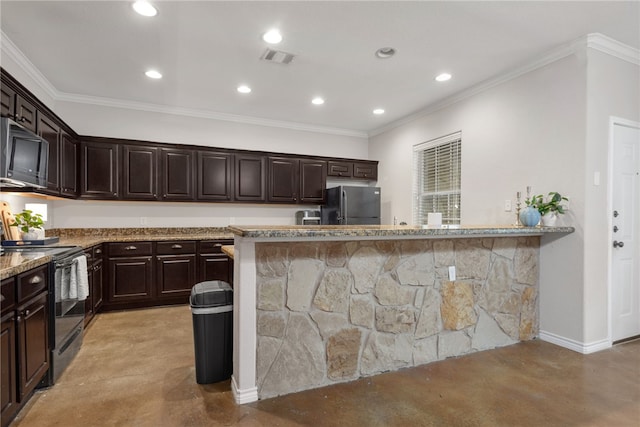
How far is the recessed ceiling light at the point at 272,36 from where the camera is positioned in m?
2.82

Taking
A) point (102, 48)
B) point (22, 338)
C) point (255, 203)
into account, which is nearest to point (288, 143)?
point (255, 203)

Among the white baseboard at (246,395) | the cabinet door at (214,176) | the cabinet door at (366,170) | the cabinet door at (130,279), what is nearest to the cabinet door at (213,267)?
the cabinet door at (130,279)

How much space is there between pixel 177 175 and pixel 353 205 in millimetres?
2645

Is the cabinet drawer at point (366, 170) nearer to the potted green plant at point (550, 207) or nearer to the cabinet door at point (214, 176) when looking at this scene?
the cabinet door at point (214, 176)

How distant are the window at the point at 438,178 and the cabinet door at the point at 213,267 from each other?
9.53ft

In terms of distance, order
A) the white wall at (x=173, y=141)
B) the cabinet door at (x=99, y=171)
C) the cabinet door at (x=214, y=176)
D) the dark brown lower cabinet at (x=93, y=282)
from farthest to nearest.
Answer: the cabinet door at (x=214, y=176) → the white wall at (x=173, y=141) → the cabinet door at (x=99, y=171) → the dark brown lower cabinet at (x=93, y=282)

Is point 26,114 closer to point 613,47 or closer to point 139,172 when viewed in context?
point 139,172

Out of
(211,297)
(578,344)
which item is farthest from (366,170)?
(211,297)

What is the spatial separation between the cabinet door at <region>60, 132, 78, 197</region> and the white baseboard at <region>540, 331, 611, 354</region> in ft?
17.4

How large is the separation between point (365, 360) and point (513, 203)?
236 centimetres

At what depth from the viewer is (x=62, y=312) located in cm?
246

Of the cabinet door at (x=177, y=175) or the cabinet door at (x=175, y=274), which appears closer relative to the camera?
the cabinet door at (x=175, y=274)

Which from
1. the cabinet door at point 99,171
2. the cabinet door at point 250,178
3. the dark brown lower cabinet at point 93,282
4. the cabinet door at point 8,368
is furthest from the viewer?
the cabinet door at point 250,178

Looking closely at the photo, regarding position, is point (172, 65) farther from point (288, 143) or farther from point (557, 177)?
point (557, 177)
